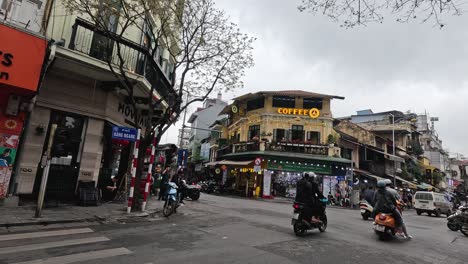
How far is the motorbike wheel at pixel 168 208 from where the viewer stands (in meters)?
10.8

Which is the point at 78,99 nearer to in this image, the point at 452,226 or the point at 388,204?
the point at 388,204

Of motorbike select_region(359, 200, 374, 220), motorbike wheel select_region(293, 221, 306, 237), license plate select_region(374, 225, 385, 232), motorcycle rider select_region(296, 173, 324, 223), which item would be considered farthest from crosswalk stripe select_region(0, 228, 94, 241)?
motorbike select_region(359, 200, 374, 220)

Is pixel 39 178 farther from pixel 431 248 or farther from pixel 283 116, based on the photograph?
pixel 283 116

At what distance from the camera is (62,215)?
29.1 feet

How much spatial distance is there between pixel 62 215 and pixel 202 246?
191 inches

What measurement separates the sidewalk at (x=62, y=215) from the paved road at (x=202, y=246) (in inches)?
21.0

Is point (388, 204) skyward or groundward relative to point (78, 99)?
groundward

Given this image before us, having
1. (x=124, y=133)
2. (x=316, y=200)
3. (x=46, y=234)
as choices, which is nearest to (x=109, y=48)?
(x=124, y=133)

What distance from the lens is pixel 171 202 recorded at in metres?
11.1

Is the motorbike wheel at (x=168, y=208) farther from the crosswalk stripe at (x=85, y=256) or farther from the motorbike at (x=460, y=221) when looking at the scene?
the motorbike at (x=460, y=221)

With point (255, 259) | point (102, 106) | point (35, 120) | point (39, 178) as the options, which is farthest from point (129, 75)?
point (255, 259)

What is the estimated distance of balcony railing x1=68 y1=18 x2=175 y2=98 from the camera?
1118 centimetres

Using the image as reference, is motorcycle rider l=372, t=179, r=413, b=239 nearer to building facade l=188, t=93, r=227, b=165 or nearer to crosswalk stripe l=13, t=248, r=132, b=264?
crosswalk stripe l=13, t=248, r=132, b=264

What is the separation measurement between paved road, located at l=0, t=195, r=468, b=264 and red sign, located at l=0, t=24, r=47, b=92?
438 centimetres
